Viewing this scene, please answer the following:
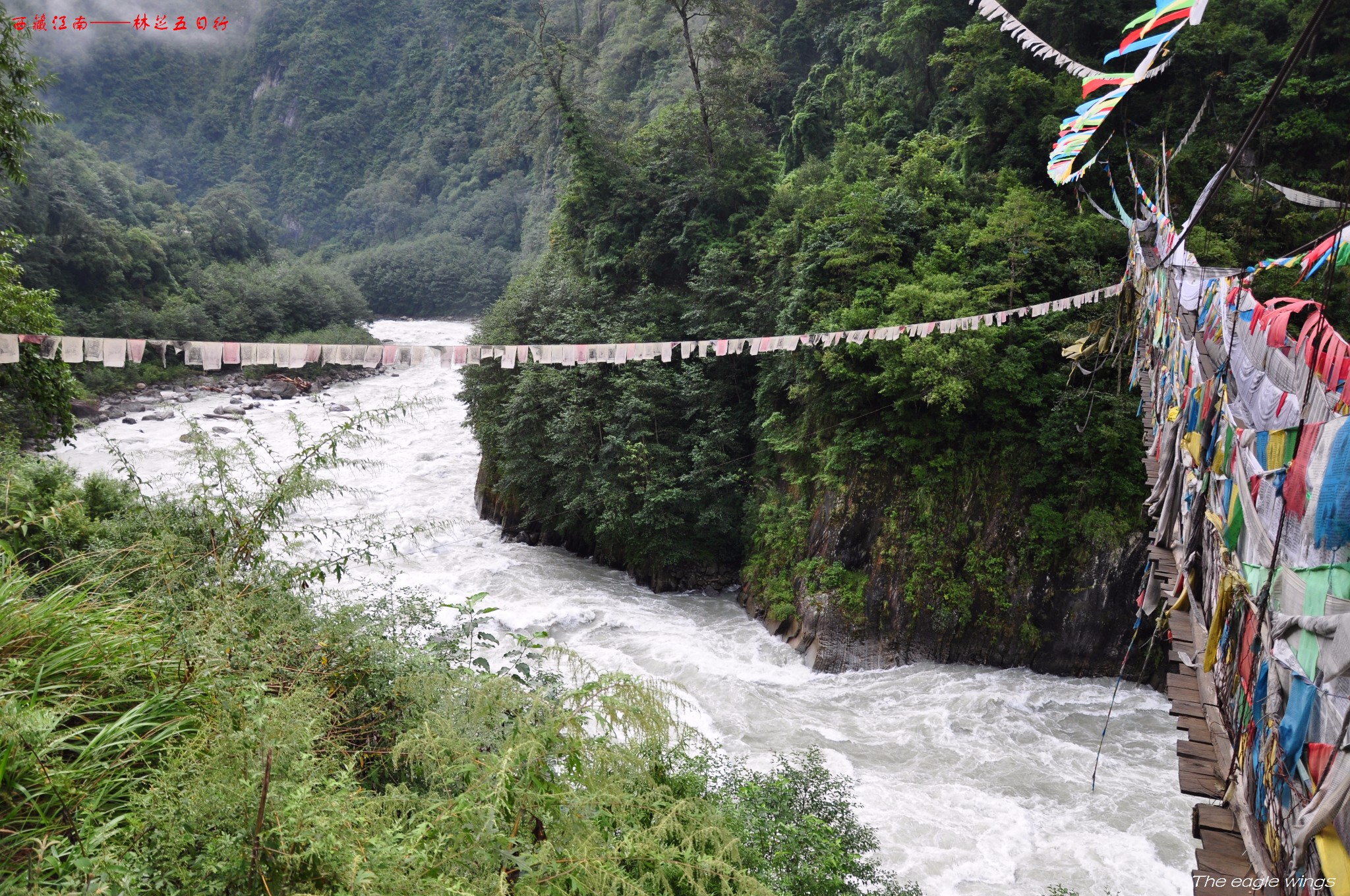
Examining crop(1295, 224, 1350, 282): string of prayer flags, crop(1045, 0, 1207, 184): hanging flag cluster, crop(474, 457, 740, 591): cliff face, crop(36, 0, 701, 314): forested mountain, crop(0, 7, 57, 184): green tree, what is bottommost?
crop(474, 457, 740, 591): cliff face

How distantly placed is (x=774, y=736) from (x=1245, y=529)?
6392mm

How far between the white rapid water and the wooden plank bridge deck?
6.68ft

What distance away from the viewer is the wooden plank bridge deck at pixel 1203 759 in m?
2.48

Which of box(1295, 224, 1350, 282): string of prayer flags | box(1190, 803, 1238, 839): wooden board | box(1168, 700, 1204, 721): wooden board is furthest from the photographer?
box(1295, 224, 1350, 282): string of prayer flags

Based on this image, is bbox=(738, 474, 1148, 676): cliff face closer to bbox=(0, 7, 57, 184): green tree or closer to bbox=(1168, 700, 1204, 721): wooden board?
bbox=(1168, 700, 1204, 721): wooden board

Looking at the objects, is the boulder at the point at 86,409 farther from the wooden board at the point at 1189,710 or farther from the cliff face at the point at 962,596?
the wooden board at the point at 1189,710

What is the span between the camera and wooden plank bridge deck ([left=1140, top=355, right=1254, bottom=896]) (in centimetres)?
248

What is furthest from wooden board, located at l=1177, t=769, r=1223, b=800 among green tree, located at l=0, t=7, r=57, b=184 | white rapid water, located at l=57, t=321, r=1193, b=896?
green tree, located at l=0, t=7, r=57, b=184

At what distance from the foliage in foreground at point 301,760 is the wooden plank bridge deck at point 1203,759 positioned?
1.62 m

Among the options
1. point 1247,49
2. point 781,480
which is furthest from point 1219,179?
point 1247,49

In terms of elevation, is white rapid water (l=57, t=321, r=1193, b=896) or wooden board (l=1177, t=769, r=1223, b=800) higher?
wooden board (l=1177, t=769, r=1223, b=800)

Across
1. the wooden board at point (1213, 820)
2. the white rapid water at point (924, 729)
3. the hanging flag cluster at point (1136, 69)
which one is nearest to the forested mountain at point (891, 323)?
the white rapid water at point (924, 729)

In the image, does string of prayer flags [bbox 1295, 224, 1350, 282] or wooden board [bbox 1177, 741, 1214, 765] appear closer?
wooden board [bbox 1177, 741, 1214, 765]

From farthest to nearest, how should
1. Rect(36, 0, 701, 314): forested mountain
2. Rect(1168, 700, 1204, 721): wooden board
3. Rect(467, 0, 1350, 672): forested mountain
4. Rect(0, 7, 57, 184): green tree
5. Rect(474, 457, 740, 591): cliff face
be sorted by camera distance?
1. Rect(36, 0, 701, 314): forested mountain
2. Rect(474, 457, 740, 591): cliff face
3. Rect(467, 0, 1350, 672): forested mountain
4. Rect(0, 7, 57, 184): green tree
5. Rect(1168, 700, 1204, 721): wooden board
